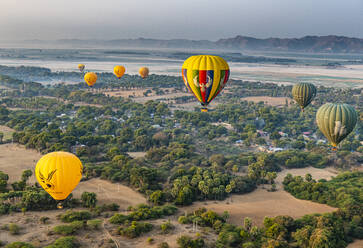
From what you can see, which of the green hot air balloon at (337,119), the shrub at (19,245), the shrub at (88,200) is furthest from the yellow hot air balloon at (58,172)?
the green hot air balloon at (337,119)

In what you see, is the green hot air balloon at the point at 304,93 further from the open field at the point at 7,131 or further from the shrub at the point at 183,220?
the open field at the point at 7,131

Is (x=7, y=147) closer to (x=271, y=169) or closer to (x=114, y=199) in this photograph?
(x=114, y=199)

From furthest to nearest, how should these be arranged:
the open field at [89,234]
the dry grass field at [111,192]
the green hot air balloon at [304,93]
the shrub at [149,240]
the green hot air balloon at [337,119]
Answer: the green hot air balloon at [304,93] → the dry grass field at [111,192] → the green hot air balloon at [337,119] → the shrub at [149,240] → the open field at [89,234]

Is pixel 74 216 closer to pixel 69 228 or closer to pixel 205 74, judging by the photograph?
pixel 69 228

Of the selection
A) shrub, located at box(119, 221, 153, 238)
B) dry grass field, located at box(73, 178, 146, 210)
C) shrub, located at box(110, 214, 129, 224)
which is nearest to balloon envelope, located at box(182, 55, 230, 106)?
dry grass field, located at box(73, 178, 146, 210)

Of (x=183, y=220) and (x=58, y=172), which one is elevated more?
(x=58, y=172)

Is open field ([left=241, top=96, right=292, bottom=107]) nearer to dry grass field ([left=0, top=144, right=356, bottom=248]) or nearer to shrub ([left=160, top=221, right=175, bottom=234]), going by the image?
dry grass field ([left=0, top=144, right=356, bottom=248])

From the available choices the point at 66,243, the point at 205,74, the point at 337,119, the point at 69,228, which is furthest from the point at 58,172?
the point at 337,119
